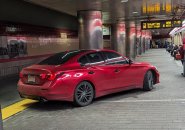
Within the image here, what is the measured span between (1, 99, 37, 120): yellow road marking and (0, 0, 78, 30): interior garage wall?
7574 mm

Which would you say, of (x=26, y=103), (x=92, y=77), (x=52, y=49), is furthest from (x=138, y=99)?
(x=52, y=49)

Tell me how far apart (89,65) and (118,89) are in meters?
1.21

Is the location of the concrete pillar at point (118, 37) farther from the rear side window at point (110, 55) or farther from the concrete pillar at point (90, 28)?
the rear side window at point (110, 55)

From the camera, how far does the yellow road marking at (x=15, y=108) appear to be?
286 inches

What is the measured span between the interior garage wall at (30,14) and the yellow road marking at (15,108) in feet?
24.8

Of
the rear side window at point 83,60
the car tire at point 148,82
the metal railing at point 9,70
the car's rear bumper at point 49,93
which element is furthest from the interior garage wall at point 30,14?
the car's rear bumper at point 49,93

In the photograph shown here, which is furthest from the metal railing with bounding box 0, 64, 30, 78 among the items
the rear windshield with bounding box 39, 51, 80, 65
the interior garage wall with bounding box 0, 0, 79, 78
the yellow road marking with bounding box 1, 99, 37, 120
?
the rear windshield with bounding box 39, 51, 80, 65

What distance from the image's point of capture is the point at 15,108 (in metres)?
7.91

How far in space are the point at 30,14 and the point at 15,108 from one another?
11077mm

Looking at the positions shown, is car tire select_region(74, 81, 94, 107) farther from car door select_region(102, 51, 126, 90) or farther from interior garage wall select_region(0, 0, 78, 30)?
interior garage wall select_region(0, 0, 78, 30)

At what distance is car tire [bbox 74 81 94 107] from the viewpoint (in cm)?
760

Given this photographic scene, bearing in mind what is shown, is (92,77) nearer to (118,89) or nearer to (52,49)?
(118,89)

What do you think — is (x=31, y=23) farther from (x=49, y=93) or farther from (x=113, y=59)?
(x=49, y=93)

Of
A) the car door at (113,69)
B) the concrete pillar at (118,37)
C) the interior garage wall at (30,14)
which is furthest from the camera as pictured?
the concrete pillar at (118,37)
